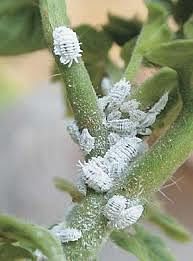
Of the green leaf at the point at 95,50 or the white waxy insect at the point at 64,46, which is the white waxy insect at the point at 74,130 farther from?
the green leaf at the point at 95,50

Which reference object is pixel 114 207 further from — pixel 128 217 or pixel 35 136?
pixel 35 136

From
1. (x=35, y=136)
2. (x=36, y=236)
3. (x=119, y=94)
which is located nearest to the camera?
(x=36, y=236)

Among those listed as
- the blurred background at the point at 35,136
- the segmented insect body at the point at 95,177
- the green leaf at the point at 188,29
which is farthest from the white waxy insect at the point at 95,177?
the blurred background at the point at 35,136

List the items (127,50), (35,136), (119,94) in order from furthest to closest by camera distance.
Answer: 1. (35,136)
2. (127,50)
3. (119,94)

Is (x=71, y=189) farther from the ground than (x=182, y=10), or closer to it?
closer to it

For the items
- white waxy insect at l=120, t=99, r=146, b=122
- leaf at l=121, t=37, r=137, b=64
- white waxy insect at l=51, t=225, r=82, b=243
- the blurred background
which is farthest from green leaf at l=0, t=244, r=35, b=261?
the blurred background

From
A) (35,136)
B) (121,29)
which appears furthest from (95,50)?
(35,136)

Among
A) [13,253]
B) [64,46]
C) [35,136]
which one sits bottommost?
[35,136]
